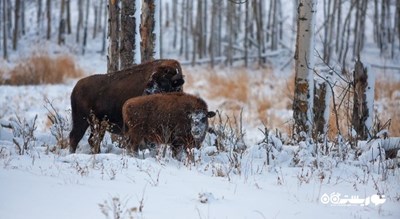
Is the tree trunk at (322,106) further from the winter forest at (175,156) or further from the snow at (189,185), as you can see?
the snow at (189,185)

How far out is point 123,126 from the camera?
6.88 m

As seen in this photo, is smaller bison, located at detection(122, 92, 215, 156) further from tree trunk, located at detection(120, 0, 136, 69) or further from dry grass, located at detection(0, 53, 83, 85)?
dry grass, located at detection(0, 53, 83, 85)

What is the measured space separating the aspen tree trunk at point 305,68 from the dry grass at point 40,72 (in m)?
13.6

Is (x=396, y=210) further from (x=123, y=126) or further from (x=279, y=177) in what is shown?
(x=123, y=126)

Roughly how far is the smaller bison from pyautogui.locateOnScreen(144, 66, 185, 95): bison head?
0.63 m

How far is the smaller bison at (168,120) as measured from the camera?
21.0 feet

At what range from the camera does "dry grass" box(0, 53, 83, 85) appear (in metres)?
19.4

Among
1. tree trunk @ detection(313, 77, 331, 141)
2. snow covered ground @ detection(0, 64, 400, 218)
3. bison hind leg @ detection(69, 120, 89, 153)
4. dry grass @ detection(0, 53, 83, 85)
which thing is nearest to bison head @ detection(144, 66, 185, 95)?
bison hind leg @ detection(69, 120, 89, 153)

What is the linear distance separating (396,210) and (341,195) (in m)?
0.57

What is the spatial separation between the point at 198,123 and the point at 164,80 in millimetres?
1033

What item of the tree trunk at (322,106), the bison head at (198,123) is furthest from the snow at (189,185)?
the tree trunk at (322,106)

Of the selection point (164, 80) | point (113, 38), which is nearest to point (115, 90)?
point (164, 80)

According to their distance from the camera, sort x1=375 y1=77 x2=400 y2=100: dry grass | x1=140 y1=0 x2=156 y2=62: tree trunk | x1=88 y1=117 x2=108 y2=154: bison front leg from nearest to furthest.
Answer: x1=88 y1=117 x2=108 y2=154: bison front leg
x1=140 y1=0 x2=156 y2=62: tree trunk
x1=375 y1=77 x2=400 y2=100: dry grass

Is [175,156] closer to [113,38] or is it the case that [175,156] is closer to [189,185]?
[189,185]
